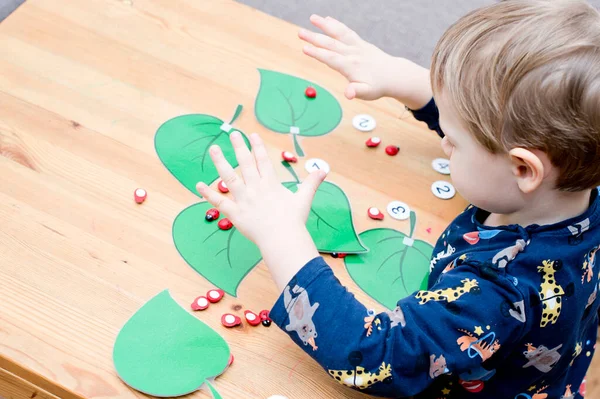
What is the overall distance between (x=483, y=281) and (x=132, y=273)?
1.26 feet

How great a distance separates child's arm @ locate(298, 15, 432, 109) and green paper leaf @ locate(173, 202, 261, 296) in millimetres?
252

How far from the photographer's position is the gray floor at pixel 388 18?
1.94 metres

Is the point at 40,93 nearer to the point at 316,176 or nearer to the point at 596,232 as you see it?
the point at 316,176

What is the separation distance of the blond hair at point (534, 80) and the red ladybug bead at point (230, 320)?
32 centimetres

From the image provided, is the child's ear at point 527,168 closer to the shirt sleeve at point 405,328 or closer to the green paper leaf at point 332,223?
the shirt sleeve at point 405,328

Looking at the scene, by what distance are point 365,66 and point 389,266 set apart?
271 millimetres

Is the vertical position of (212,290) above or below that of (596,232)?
below

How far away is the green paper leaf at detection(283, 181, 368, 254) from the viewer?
35.2 inches

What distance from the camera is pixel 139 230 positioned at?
864 millimetres

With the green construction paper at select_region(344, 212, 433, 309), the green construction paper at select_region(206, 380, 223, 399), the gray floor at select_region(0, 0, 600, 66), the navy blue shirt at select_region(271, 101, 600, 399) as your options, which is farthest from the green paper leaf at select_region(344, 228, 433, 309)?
the gray floor at select_region(0, 0, 600, 66)

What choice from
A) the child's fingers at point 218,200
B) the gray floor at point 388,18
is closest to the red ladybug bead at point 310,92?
the child's fingers at point 218,200

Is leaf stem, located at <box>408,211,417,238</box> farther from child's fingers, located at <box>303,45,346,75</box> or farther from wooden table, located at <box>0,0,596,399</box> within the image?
child's fingers, located at <box>303,45,346,75</box>

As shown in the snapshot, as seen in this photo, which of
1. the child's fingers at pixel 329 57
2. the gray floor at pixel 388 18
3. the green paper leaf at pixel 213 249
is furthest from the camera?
the gray floor at pixel 388 18

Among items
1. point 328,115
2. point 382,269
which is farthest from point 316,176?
point 328,115
